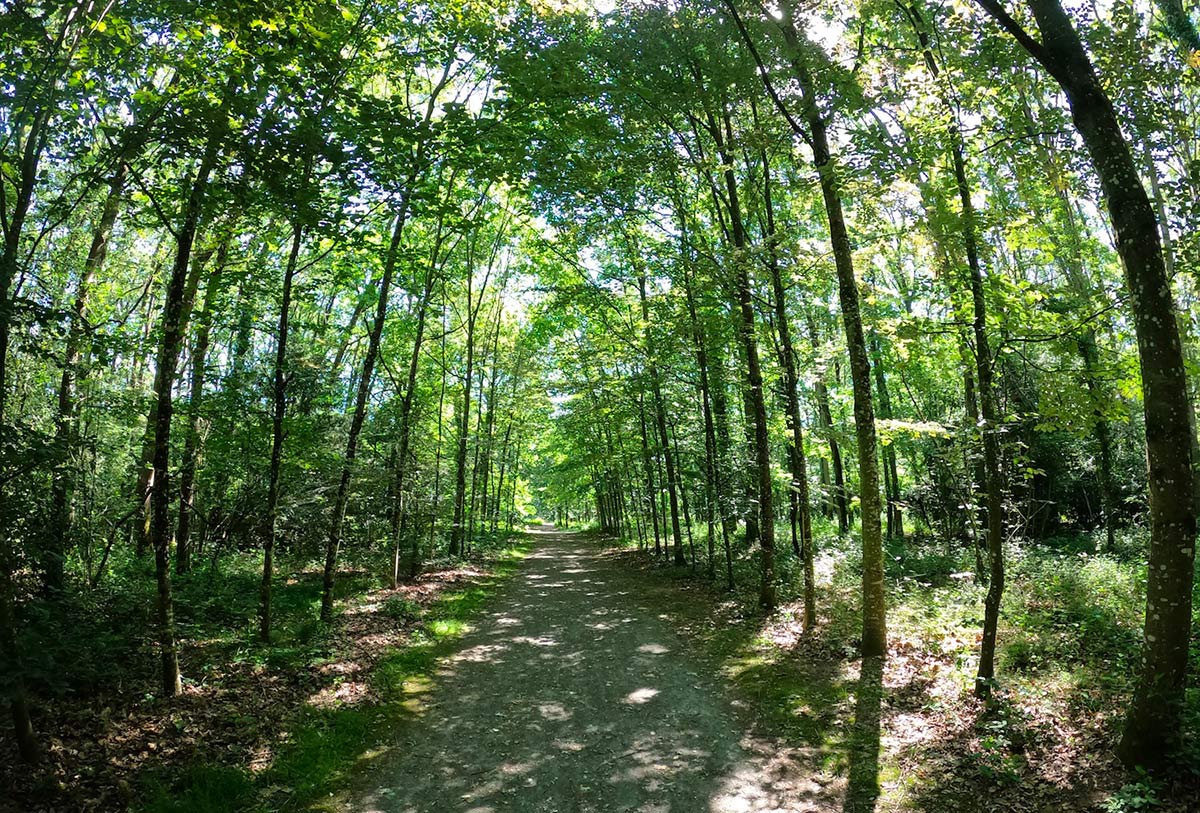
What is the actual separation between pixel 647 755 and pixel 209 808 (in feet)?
12.5

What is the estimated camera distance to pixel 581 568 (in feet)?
72.1

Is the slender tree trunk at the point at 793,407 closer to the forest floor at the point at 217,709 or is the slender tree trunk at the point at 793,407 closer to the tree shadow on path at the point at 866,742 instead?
the tree shadow on path at the point at 866,742

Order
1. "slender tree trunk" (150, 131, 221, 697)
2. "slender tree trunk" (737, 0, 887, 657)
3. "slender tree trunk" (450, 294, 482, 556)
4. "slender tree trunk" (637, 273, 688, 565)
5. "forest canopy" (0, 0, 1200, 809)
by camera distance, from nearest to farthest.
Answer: "forest canopy" (0, 0, 1200, 809) < "slender tree trunk" (150, 131, 221, 697) < "slender tree trunk" (737, 0, 887, 657) < "slender tree trunk" (637, 273, 688, 565) < "slender tree trunk" (450, 294, 482, 556)

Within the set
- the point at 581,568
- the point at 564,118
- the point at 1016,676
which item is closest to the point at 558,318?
the point at 581,568

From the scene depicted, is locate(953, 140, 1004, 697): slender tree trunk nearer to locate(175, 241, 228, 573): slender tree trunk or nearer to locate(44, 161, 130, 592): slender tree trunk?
locate(44, 161, 130, 592): slender tree trunk

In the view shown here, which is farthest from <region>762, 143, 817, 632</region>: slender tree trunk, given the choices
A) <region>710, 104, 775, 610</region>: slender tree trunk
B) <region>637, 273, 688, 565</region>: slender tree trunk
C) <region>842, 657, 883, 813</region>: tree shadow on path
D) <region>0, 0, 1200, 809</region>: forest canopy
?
<region>637, 273, 688, 565</region>: slender tree trunk

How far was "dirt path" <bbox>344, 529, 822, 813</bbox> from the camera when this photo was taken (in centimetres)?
502

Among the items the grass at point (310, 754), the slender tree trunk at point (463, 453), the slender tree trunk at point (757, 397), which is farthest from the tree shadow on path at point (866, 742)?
the slender tree trunk at point (463, 453)


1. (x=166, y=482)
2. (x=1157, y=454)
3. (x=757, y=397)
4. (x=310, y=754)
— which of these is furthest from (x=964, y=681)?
(x=166, y=482)

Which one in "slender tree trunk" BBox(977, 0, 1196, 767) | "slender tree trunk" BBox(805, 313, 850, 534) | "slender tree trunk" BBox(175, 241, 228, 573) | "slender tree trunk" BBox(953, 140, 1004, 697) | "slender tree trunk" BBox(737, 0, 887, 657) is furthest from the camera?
"slender tree trunk" BBox(805, 313, 850, 534)

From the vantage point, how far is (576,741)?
6.19m

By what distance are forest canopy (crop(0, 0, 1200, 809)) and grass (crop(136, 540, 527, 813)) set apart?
51 cm

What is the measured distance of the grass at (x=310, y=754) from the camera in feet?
15.7

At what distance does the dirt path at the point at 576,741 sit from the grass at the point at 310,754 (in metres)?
0.29
